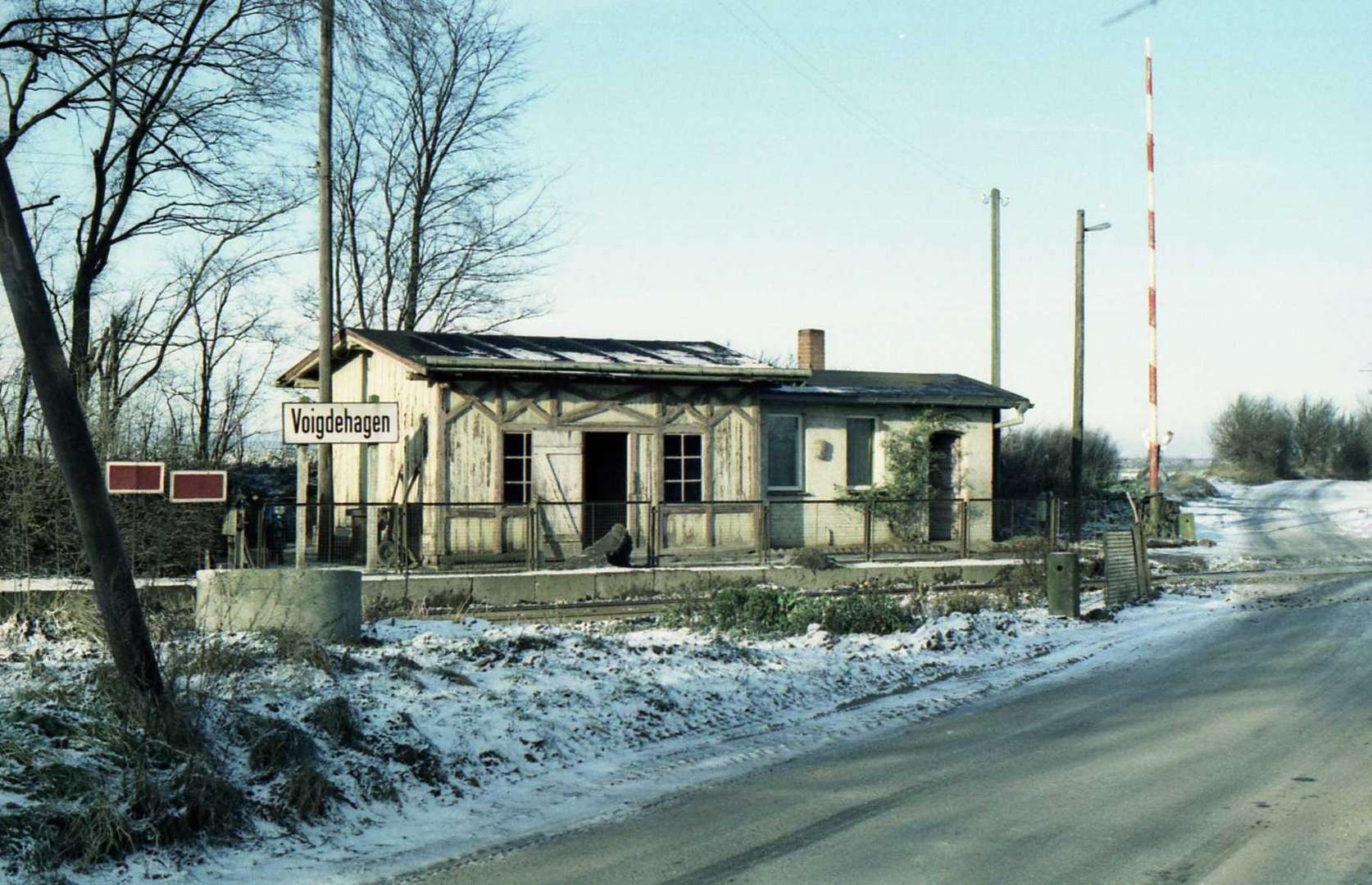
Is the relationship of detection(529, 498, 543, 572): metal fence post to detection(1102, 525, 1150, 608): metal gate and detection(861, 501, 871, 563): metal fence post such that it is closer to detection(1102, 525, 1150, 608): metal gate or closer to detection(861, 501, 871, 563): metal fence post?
detection(861, 501, 871, 563): metal fence post

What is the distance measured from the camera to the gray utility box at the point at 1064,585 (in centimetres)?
1579

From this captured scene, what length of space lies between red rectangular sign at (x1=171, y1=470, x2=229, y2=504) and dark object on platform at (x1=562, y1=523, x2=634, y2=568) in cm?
818

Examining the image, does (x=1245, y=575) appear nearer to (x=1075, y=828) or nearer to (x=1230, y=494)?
(x=1075, y=828)

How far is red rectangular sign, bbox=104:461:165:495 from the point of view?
1381 cm

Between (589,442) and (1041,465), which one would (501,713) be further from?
(1041,465)

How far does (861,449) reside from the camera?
26.6 meters

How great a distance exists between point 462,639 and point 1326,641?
9.31 meters

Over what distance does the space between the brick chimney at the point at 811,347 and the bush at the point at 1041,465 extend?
26.7 feet

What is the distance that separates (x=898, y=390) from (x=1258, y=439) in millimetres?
41156

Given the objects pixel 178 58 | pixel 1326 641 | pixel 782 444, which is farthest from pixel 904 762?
pixel 782 444

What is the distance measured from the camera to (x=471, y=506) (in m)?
20.9

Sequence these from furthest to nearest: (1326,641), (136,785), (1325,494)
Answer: (1325,494) < (1326,641) < (136,785)

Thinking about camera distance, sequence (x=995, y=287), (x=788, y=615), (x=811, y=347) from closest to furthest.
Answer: (x=788, y=615), (x=811, y=347), (x=995, y=287)

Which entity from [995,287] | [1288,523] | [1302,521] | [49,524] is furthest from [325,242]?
[1302,521]
